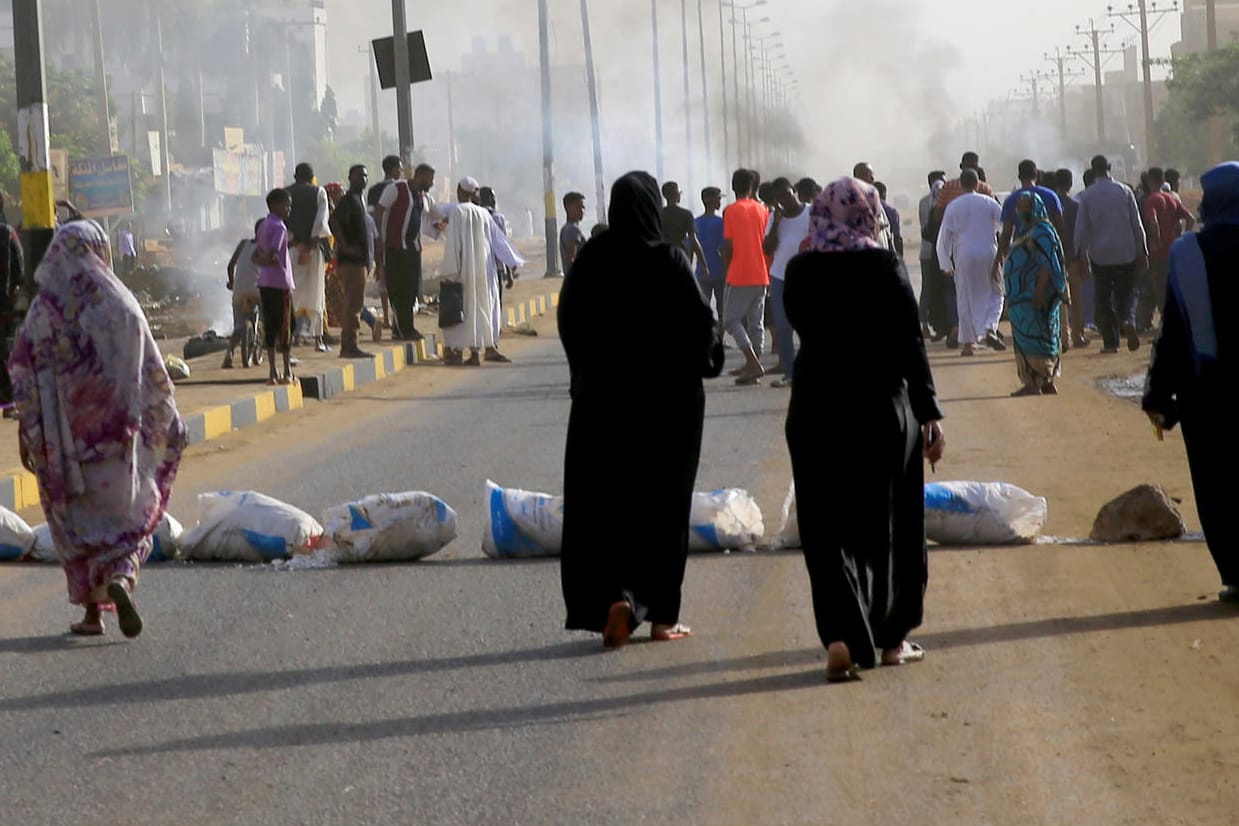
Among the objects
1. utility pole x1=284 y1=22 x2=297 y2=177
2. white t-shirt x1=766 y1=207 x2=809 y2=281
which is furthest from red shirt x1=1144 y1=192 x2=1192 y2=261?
utility pole x1=284 y1=22 x2=297 y2=177

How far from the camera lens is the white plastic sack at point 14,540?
29.2ft

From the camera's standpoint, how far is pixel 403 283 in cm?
2120

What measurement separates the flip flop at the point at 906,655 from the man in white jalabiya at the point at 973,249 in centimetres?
1104

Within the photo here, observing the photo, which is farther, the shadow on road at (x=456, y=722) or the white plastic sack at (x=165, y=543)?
the white plastic sack at (x=165, y=543)

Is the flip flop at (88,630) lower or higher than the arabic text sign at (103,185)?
lower

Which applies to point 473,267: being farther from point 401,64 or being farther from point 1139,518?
point 1139,518

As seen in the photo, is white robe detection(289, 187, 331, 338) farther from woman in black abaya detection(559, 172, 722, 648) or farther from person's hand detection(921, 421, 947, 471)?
person's hand detection(921, 421, 947, 471)

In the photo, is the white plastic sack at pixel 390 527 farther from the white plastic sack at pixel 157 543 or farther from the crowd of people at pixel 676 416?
the crowd of people at pixel 676 416

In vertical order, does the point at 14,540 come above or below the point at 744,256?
below

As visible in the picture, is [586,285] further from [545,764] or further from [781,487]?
[781,487]

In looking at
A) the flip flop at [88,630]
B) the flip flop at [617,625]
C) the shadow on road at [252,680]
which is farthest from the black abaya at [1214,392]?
the flip flop at [88,630]

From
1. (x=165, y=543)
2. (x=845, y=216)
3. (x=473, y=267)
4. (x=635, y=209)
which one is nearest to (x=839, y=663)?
(x=845, y=216)

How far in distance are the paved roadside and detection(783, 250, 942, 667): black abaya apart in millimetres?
6367

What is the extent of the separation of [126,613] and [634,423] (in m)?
1.84
